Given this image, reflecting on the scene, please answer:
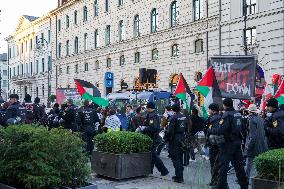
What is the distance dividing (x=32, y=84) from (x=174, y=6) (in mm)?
37576

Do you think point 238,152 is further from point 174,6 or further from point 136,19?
point 136,19

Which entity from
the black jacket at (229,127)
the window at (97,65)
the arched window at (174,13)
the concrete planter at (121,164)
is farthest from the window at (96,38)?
the black jacket at (229,127)

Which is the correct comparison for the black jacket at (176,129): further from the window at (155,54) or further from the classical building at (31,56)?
the classical building at (31,56)

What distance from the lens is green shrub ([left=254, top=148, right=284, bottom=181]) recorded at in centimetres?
687

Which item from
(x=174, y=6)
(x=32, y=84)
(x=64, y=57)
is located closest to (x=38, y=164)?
(x=174, y=6)

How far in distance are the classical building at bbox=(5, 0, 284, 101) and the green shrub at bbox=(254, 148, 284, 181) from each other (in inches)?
695

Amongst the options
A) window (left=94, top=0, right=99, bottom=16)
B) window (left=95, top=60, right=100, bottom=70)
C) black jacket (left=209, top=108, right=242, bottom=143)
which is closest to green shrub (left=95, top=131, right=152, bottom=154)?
black jacket (left=209, top=108, right=242, bottom=143)

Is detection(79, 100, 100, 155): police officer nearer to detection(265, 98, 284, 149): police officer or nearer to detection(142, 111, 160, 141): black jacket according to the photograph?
detection(142, 111, 160, 141): black jacket

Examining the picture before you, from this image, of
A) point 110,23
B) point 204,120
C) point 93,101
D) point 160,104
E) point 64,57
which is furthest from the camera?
point 64,57

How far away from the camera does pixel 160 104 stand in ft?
81.4

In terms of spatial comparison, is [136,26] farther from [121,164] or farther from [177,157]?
[121,164]

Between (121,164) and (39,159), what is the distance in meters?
4.38

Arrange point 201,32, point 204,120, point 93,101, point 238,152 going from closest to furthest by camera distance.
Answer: point 238,152 < point 204,120 < point 93,101 < point 201,32

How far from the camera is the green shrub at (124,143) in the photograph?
34.2ft
